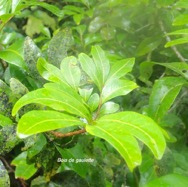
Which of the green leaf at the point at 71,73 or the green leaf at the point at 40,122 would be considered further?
the green leaf at the point at 71,73

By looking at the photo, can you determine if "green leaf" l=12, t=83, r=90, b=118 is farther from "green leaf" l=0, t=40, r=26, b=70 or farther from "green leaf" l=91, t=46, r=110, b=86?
"green leaf" l=0, t=40, r=26, b=70

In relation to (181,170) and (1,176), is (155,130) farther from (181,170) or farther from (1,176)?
(181,170)

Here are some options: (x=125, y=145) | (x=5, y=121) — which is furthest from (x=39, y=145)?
(x=125, y=145)

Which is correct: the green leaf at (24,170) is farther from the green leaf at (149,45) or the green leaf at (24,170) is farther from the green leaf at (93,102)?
the green leaf at (149,45)

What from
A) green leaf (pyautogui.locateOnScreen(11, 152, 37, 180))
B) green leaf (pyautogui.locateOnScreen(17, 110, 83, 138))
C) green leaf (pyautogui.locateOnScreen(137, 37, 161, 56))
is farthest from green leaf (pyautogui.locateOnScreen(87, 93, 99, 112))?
green leaf (pyautogui.locateOnScreen(137, 37, 161, 56))

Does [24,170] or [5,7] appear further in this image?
[24,170]

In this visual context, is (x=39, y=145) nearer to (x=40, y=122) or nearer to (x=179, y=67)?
(x=40, y=122)

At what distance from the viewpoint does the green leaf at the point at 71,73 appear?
0.61 metres

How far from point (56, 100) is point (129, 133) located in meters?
0.12

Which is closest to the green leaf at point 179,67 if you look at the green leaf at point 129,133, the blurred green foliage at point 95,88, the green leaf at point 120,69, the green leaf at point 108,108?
the blurred green foliage at point 95,88

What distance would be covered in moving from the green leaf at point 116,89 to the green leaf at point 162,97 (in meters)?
0.16

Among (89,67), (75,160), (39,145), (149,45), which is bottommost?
(149,45)

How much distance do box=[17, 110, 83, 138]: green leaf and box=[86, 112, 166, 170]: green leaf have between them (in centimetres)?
4

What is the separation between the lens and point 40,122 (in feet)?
1.40
